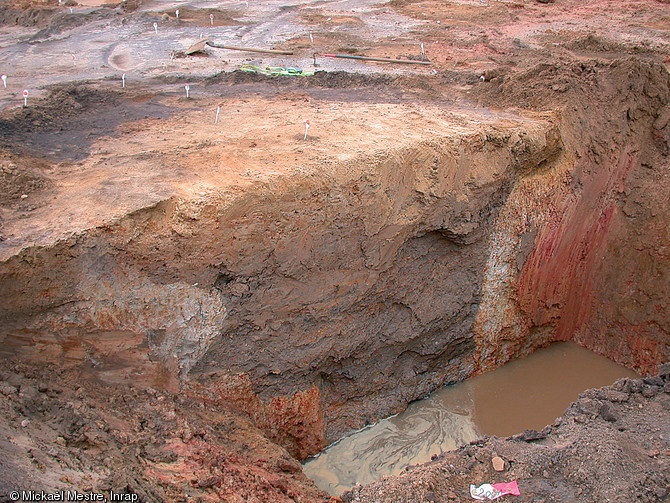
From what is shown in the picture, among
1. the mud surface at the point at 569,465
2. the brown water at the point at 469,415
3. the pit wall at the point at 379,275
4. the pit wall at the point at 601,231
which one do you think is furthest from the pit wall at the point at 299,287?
the mud surface at the point at 569,465

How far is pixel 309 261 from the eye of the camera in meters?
4.66

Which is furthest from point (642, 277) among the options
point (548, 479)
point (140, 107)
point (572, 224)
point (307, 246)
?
point (140, 107)

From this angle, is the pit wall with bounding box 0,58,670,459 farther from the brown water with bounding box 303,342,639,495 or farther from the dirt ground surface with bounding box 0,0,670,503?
the brown water with bounding box 303,342,639,495

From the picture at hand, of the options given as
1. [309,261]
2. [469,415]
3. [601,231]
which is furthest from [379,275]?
[601,231]

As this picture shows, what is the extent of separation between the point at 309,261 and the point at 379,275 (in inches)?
32.8

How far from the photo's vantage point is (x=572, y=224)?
633 centimetres

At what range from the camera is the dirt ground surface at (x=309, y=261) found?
369 centimetres

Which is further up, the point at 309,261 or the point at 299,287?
the point at 309,261

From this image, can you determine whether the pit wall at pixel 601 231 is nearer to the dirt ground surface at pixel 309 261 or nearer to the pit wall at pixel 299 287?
the dirt ground surface at pixel 309 261

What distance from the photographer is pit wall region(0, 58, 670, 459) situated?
3.98m

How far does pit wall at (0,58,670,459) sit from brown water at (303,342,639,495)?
17 cm

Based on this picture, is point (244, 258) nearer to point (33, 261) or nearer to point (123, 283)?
point (123, 283)

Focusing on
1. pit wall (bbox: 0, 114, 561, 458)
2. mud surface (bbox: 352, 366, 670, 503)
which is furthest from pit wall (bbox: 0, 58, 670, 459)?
mud surface (bbox: 352, 366, 670, 503)

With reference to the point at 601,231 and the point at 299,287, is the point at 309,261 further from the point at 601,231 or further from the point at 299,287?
the point at 601,231
